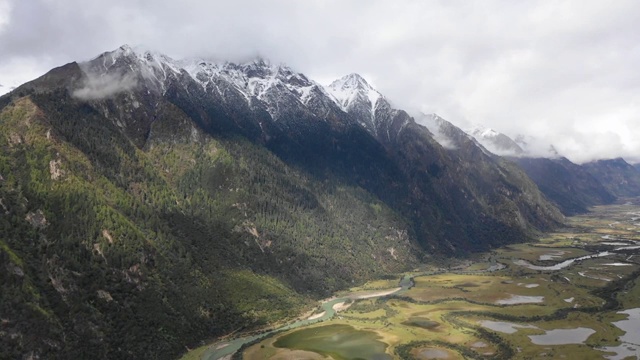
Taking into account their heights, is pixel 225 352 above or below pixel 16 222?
below

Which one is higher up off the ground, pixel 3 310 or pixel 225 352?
pixel 3 310

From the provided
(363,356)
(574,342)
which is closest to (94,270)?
(363,356)

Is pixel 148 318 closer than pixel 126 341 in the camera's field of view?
No

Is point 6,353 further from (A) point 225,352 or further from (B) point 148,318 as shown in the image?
(A) point 225,352

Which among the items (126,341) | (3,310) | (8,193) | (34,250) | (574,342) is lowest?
(574,342)

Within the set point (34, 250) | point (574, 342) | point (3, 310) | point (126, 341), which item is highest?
point (34, 250)

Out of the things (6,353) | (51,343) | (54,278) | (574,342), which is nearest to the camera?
(6,353)

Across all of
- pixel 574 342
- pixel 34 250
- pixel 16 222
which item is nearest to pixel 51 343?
pixel 34 250

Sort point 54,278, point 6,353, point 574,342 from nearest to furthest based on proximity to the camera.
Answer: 1. point 6,353
2. point 54,278
3. point 574,342

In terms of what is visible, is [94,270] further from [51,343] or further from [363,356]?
[363,356]
